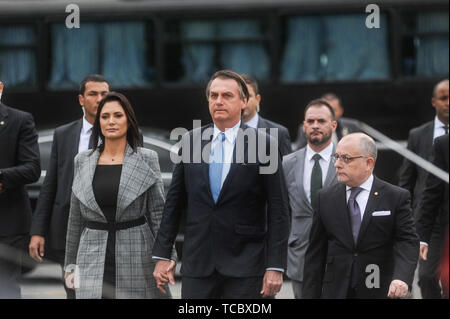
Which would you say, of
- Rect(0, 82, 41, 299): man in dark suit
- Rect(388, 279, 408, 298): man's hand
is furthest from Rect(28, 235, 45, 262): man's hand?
Rect(388, 279, 408, 298): man's hand

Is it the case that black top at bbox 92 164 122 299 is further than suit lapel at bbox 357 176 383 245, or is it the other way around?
black top at bbox 92 164 122 299

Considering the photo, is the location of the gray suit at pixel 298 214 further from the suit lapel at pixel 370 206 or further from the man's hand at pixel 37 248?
the man's hand at pixel 37 248

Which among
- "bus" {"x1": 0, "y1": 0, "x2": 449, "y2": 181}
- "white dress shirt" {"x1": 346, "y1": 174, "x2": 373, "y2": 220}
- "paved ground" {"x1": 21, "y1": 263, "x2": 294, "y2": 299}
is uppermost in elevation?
"bus" {"x1": 0, "y1": 0, "x2": 449, "y2": 181}

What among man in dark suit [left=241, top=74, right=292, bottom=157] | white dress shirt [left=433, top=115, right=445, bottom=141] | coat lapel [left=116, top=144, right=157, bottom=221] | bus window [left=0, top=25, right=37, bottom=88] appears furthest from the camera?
bus window [left=0, top=25, right=37, bottom=88]

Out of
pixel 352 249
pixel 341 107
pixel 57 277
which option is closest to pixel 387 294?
pixel 352 249

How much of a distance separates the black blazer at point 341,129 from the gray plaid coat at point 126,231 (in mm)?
4132

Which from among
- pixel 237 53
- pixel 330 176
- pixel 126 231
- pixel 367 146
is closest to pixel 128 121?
pixel 126 231

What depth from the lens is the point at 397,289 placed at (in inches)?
207

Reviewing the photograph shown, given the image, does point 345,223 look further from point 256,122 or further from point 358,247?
point 256,122

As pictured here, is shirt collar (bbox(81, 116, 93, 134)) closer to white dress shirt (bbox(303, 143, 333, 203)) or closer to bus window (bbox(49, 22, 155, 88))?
white dress shirt (bbox(303, 143, 333, 203))

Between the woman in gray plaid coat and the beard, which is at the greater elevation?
the beard

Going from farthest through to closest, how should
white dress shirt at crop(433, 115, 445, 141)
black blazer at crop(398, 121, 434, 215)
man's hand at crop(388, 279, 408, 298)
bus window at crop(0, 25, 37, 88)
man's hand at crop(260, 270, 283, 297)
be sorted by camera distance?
bus window at crop(0, 25, 37, 88) → white dress shirt at crop(433, 115, 445, 141) → black blazer at crop(398, 121, 434, 215) → man's hand at crop(260, 270, 283, 297) → man's hand at crop(388, 279, 408, 298)

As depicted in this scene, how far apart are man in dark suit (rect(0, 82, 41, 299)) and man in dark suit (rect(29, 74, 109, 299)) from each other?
0.12 metres

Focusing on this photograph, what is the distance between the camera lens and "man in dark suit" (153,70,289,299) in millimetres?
5473
